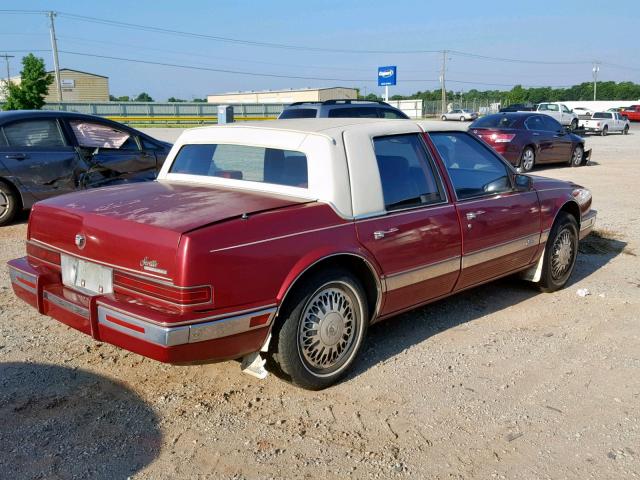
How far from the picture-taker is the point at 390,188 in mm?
4129

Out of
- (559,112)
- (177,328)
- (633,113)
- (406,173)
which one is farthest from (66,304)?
(633,113)

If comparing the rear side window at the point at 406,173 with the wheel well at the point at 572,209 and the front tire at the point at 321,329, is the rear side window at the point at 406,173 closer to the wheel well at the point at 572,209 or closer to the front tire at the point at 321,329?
the front tire at the point at 321,329

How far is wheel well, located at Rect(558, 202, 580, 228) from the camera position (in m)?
5.77

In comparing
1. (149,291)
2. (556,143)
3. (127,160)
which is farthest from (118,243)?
(556,143)

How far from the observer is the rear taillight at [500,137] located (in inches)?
608

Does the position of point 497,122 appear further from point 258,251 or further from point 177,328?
point 177,328

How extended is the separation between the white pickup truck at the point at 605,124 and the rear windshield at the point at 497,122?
23.4m

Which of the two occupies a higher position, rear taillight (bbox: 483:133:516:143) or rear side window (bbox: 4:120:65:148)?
rear side window (bbox: 4:120:65:148)

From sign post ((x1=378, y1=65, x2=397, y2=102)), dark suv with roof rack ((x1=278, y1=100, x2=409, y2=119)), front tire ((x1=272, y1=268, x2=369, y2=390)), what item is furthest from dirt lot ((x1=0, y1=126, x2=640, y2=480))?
sign post ((x1=378, y1=65, x2=397, y2=102))

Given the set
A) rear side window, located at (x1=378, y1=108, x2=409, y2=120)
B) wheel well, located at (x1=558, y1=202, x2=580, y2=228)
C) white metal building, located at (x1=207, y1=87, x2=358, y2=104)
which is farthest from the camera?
white metal building, located at (x1=207, y1=87, x2=358, y2=104)

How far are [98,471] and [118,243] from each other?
1.14 meters

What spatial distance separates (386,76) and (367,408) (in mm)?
31490

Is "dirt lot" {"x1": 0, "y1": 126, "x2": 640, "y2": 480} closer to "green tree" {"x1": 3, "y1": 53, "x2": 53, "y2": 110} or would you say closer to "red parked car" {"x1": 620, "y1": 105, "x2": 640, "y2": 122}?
"green tree" {"x1": 3, "y1": 53, "x2": 53, "y2": 110}

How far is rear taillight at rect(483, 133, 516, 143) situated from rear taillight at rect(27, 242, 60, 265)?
13289 mm
